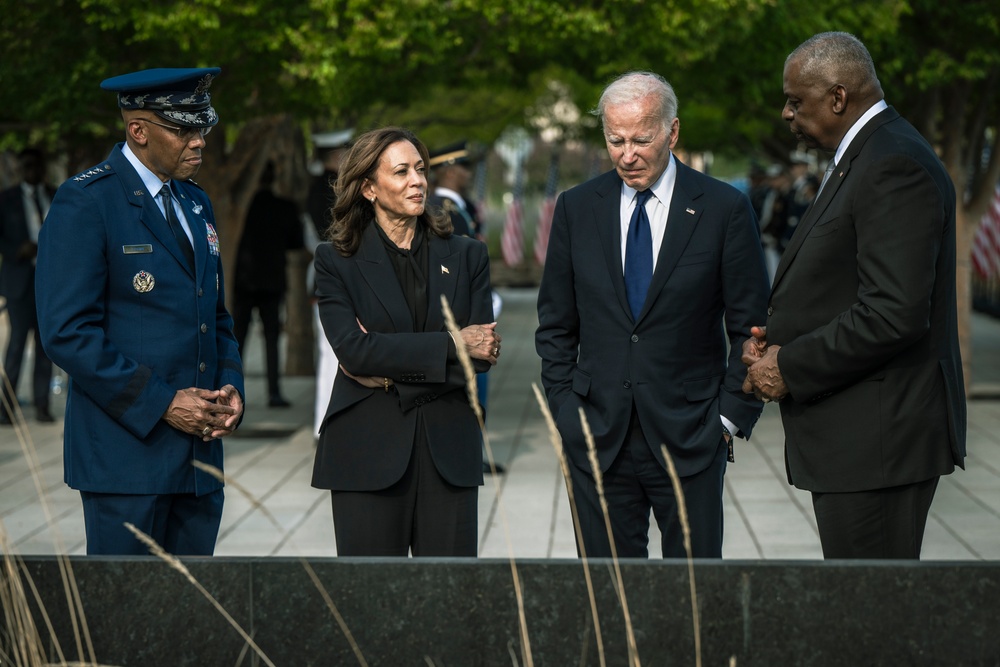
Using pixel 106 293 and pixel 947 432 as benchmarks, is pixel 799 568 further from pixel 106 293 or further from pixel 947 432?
pixel 106 293

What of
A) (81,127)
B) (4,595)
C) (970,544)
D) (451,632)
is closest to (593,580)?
(451,632)

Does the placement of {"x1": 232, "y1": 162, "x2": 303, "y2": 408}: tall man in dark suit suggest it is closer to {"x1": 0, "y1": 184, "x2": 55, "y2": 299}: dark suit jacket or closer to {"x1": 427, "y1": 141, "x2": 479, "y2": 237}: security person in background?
{"x1": 0, "y1": 184, "x2": 55, "y2": 299}: dark suit jacket

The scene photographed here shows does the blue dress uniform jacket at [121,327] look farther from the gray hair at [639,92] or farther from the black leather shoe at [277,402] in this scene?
the black leather shoe at [277,402]

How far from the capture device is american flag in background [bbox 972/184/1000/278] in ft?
69.4

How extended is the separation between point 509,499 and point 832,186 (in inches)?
193

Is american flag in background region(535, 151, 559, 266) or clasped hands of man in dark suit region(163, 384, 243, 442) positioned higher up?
clasped hands of man in dark suit region(163, 384, 243, 442)

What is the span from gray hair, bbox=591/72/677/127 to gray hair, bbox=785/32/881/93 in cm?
49

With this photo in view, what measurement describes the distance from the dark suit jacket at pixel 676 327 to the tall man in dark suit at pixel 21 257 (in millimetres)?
8250

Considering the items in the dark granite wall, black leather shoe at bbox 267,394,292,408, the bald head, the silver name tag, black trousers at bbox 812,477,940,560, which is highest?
the bald head

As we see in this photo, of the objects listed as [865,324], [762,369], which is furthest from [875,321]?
[762,369]

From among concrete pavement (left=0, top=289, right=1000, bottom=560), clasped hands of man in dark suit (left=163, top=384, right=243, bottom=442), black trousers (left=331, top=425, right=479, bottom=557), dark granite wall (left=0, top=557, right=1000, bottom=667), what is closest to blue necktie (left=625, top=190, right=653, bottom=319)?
black trousers (left=331, top=425, right=479, bottom=557)

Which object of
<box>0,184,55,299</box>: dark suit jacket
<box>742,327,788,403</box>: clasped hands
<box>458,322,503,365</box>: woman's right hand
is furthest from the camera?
A: <box>0,184,55,299</box>: dark suit jacket

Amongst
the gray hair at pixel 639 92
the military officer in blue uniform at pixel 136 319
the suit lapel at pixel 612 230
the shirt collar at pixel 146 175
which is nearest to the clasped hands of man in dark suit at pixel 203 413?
the military officer in blue uniform at pixel 136 319

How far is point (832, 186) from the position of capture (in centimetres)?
366
